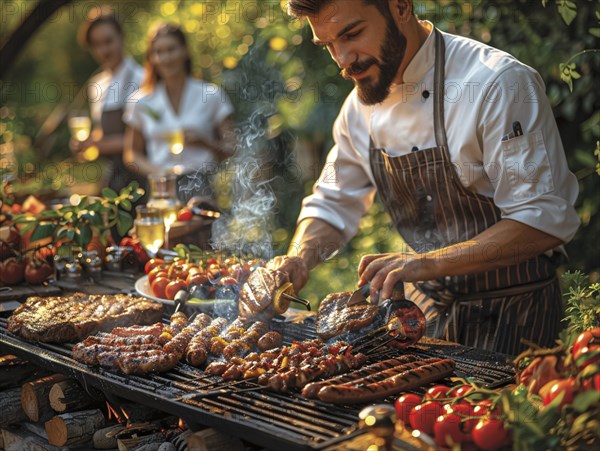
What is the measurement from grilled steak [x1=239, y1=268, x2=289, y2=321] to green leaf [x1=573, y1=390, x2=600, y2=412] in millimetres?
1941

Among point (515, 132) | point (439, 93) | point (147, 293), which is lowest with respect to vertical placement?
point (147, 293)

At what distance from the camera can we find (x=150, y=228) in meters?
5.44

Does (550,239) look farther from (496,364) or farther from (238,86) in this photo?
(238,86)

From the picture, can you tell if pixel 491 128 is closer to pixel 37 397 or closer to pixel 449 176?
pixel 449 176

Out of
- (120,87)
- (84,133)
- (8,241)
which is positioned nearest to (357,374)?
(8,241)

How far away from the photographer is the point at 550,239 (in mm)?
4098

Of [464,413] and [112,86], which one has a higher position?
[464,413]

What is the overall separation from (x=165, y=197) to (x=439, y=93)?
2.20 metres

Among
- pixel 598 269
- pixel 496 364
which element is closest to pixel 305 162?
pixel 598 269

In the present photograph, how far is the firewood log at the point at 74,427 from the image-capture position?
403cm

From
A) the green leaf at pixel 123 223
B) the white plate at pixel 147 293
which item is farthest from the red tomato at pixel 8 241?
the white plate at pixel 147 293

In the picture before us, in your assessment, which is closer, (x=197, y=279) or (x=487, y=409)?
(x=487, y=409)

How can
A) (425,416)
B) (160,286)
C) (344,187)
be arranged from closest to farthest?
1. (425,416)
2. (160,286)
3. (344,187)

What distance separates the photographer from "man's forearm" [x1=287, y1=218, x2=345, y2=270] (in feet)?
15.7
